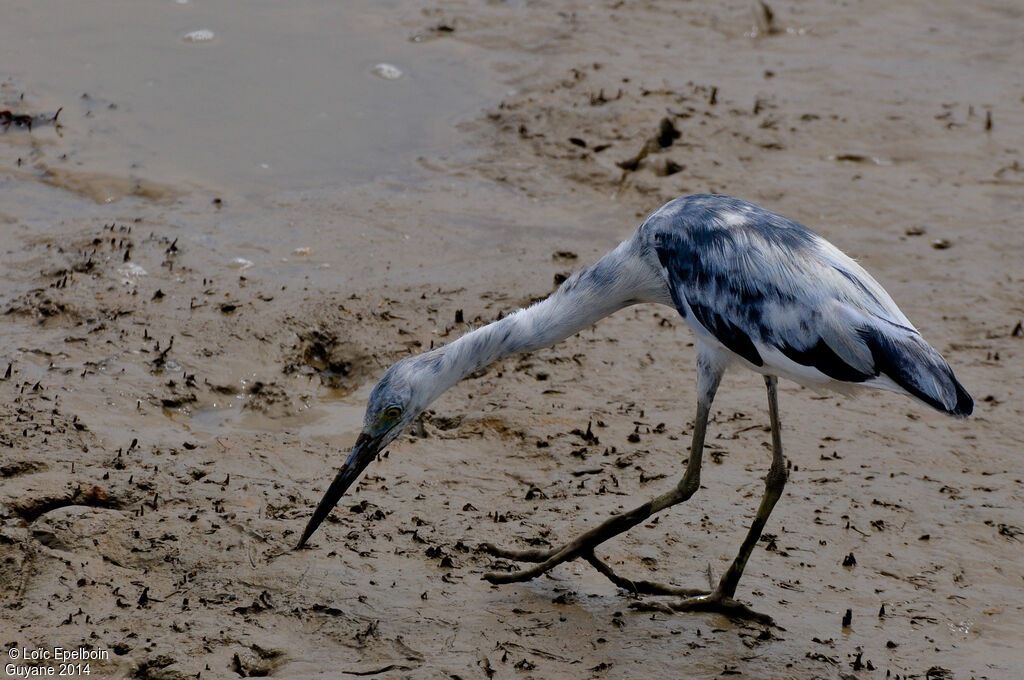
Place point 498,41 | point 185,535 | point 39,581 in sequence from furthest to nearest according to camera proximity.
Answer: point 498,41 < point 185,535 < point 39,581

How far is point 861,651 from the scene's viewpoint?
4.39 m

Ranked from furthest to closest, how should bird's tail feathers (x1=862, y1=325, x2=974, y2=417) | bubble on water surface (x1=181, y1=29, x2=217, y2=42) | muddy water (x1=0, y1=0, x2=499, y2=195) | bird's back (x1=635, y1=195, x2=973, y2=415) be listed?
bubble on water surface (x1=181, y1=29, x2=217, y2=42), muddy water (x1=0, y1=0, x2=499, y2=195), bird's back (x1=635, y1=195, x2=973, y2=415), bird's tail feathers (x1=862, y1=325, x2=974, y2=417)

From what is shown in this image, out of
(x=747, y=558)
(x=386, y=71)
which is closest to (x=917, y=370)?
(x=747, y=558)

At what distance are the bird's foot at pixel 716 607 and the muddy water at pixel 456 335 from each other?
0.16 ft

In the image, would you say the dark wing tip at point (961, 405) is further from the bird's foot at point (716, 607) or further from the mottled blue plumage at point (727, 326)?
the bird's foot at point (716, 607)

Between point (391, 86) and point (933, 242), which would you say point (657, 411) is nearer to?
point (933, 242)

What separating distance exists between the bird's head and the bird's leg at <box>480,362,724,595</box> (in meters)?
0.62

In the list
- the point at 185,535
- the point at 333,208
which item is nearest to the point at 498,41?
the point at 333,208

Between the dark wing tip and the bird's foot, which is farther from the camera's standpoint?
the bird's foot

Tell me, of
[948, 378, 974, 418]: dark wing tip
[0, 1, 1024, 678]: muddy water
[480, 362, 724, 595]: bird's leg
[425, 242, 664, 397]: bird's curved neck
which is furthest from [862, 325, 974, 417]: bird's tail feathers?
[425, 242, 664, 397]: bird's curved neck

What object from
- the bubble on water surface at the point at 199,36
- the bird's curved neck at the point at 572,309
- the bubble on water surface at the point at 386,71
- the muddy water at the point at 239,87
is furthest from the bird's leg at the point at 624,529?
the bubble on water surface at the point at 199,36

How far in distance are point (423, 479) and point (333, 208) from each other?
2.89m

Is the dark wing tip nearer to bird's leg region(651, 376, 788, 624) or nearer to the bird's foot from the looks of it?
bird's leg region(651, 376, 788, 624)

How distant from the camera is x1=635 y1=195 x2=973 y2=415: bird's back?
4.47 meters
